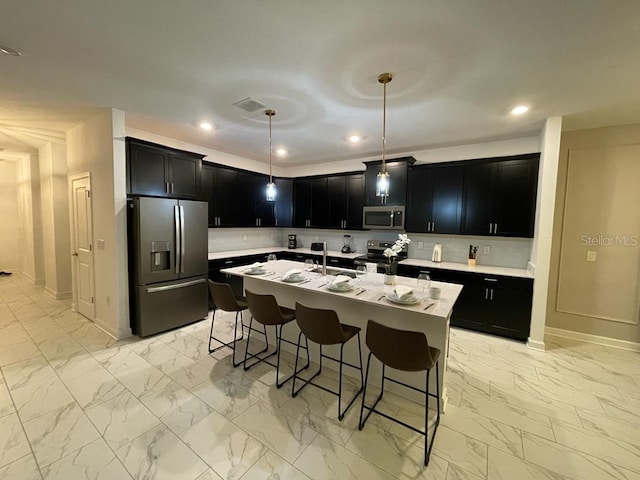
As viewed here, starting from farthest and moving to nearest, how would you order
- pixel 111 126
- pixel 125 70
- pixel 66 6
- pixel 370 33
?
pixel 111 126 → pixel 125 70 → pixel 370 33 → pixel 66 6

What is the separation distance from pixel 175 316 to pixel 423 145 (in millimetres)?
4621

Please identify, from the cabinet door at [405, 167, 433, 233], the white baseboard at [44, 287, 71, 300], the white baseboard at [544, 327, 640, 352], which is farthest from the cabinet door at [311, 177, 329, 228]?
the white baseboard at [44, 287, 71, 300]

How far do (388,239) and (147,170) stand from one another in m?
4.07

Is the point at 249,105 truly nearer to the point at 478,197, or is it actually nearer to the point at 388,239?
the point at 388,239

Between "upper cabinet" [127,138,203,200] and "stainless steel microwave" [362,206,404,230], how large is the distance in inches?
115

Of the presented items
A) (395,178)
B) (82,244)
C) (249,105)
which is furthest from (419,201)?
(82,244)

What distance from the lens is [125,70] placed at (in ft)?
7.82

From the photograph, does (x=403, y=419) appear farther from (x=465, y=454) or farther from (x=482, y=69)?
(x=482, y=69)

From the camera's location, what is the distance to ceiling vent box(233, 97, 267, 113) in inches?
113

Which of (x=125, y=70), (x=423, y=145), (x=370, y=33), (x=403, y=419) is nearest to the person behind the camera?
(x=370, y=33)

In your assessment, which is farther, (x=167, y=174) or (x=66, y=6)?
(x=167, y=174)

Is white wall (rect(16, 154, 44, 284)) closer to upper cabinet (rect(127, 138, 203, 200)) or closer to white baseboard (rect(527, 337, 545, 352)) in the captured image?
upper cabinet (rect(127, 138, 203, 200))

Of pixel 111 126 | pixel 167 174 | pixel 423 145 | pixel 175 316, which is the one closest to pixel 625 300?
pixel 423 145

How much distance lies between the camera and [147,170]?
12.0 ft
